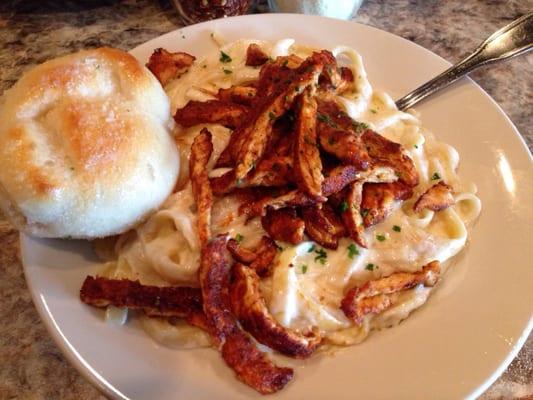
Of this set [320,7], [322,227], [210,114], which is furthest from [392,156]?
[320,7]

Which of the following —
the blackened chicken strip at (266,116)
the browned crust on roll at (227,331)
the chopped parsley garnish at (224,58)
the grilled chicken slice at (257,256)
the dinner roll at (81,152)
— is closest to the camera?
the browned crust on roll at (227,331)

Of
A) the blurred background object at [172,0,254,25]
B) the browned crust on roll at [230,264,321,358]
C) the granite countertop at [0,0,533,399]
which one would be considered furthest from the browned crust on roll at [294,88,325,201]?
the granite countertop at [0,0,533,399]

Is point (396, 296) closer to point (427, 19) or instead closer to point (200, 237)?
point (200, 237)

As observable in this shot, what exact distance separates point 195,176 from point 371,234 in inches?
27.5

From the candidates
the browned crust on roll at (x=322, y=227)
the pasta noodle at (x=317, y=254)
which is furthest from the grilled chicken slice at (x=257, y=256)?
the browned crust on roll at (x=322, y=227)

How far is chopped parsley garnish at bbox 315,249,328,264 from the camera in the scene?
1854mm

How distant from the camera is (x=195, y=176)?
1.96m

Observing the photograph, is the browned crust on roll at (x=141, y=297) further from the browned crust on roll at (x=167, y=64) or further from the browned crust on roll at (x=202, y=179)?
the browned crust on roll at (x=167, y=64)

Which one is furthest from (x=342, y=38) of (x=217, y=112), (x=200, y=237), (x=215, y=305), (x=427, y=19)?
(x=215, y=305)

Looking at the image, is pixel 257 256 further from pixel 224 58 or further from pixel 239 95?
pixel 224 58

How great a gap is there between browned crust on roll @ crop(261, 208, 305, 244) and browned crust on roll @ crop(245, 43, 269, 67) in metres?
0.86

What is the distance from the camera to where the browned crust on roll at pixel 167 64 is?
2363 mm

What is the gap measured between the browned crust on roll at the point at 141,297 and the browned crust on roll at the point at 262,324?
0.16 m

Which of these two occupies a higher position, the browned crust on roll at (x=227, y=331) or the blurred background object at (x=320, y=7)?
the blurred background object at (x=320, y=7)
